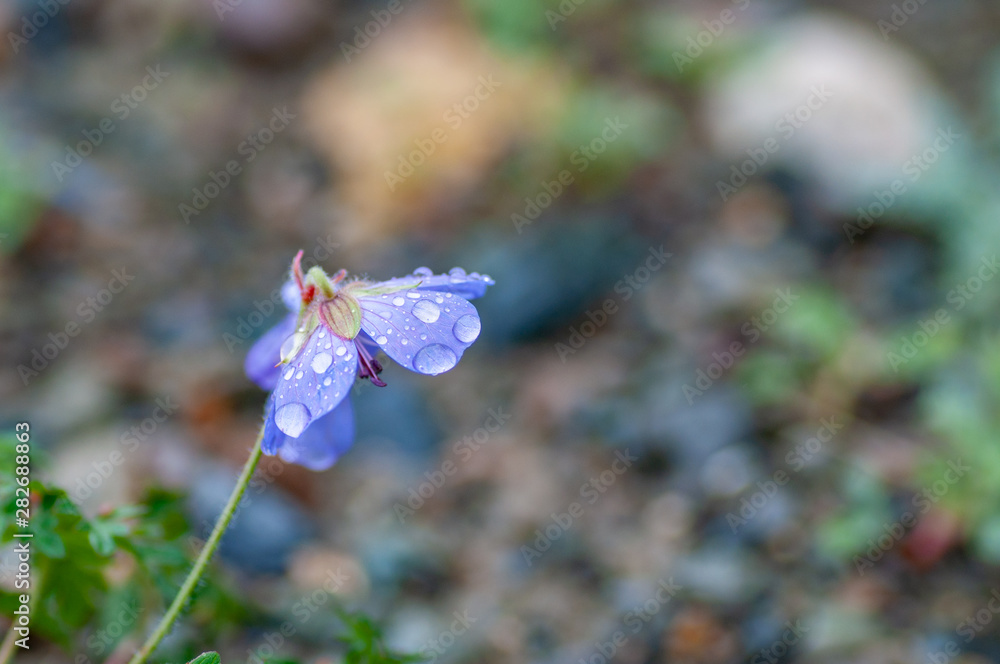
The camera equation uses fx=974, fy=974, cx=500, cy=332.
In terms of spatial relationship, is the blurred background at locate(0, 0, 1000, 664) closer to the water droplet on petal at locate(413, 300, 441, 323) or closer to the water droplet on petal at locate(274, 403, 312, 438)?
the water droplet on petal at locate(274, 403, 312, 438)

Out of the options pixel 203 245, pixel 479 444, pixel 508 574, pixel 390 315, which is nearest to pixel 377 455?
pixel 479 444

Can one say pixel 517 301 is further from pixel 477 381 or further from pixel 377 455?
pixel 377 455

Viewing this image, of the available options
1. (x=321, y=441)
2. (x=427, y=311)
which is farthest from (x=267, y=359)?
(x=427, y=311)

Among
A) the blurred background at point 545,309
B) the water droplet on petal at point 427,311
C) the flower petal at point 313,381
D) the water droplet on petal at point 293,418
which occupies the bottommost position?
the water droplet on petal at point 293,418

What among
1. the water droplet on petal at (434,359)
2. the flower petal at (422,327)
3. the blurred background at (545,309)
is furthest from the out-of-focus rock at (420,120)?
the water droplet on petal at (434,359)

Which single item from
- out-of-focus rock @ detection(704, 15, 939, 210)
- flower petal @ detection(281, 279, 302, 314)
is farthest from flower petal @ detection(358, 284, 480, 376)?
out-of-focus rock @ detection(704, 15, 939, 210)

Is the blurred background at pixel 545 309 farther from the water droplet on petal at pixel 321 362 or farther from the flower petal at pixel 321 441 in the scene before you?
the water droplet on petal at pixel 321 362

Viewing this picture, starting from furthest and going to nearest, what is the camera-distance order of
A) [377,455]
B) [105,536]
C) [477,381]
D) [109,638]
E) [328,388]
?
[477,381] → [377,455] → [109,638] → [105,536] → [328,388]

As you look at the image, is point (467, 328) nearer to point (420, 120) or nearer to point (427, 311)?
point (427, 311)
